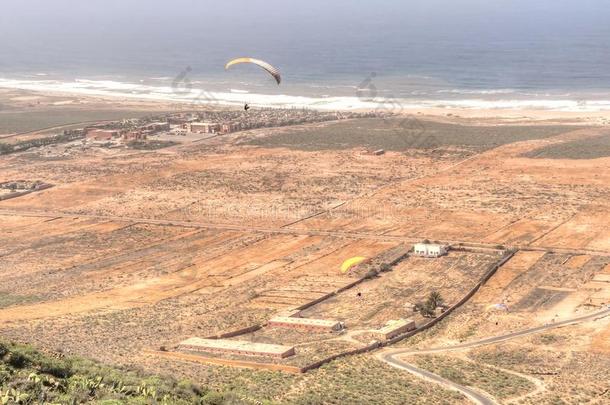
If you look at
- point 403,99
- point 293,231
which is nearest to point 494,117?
point 403,99

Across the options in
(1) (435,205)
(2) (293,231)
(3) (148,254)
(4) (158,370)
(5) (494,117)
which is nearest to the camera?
(4) (158,370)

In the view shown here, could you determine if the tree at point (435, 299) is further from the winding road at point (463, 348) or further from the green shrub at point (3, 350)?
the green shrub at point (3, 350)

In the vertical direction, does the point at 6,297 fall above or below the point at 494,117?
below

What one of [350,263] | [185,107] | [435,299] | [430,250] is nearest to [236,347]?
[435,299]

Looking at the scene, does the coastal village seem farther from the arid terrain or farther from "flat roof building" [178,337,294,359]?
"flat roof building" [178,337,294,359]

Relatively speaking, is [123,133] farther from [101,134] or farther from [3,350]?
[3,350]

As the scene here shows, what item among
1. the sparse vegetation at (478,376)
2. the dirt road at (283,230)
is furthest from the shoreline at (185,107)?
the sparse vegetation at (478,376)

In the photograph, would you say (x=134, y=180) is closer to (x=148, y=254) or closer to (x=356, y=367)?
(x=148, y=254)
